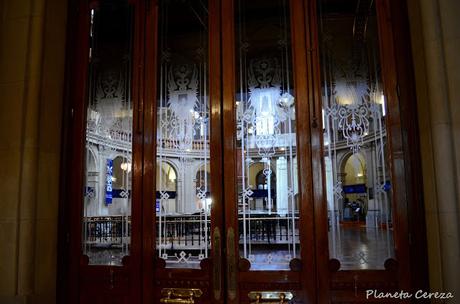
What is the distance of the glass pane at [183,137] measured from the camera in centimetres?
297

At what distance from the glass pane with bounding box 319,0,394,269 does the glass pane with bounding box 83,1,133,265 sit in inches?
62.3

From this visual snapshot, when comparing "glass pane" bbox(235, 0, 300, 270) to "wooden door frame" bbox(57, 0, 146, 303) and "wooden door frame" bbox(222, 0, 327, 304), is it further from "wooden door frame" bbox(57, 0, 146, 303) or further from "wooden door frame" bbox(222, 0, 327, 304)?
"wooden door frame" bbox(57, 0, 146, 303)

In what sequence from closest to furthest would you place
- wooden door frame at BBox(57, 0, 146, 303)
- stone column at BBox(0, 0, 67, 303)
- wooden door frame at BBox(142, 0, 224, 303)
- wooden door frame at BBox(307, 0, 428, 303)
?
wooden door frame at BBox(307, 0, 428, 303)
stone column at BBox(0, 0, 67, 303)
wooden door frame at BBox(142, 0, 224, 303)
wooden door frame at BBox(57, 0, 146, 303)

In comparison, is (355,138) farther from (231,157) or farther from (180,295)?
(180,295)

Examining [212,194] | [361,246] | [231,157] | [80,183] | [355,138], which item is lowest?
[361,246]

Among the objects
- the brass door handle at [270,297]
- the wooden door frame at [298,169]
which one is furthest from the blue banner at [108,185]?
the brass door handle at [270,297]

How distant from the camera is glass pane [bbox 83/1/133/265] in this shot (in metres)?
3.11

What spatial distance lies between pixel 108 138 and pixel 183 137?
64 centimetres

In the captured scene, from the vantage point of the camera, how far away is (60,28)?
3213mm

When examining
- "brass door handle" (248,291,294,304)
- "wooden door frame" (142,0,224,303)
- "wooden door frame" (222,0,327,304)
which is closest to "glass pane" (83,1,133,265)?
"wooden door frame" (142,0,224,303)

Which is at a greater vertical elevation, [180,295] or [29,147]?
[29,147]

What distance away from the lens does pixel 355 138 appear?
2.85 metres

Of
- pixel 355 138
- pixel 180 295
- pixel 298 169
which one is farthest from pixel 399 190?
pixel 180 295

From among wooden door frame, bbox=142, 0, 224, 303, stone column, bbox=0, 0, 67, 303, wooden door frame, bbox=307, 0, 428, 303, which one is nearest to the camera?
wooden door frame, bbox=307, 0, 428, 303
